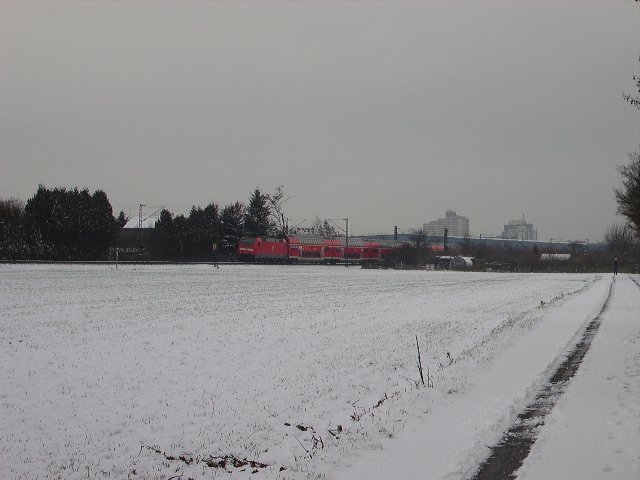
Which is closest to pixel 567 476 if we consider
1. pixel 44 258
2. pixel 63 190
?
pixel 44 258

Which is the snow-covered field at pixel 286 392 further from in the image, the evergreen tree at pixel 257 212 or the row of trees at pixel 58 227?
the evergreen tree at pixel 257 212

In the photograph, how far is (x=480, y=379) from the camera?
10219 millimetres

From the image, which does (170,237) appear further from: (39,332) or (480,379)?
(480,379)

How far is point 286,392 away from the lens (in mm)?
10398

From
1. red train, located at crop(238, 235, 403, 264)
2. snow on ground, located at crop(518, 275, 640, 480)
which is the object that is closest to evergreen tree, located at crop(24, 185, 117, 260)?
red train, located at crop(238, 235, 403, 264)

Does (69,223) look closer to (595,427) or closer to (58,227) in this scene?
(58,227)

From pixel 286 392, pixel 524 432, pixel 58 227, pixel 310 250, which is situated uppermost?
pixel 58 227

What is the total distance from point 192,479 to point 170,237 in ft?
273

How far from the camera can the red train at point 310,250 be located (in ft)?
266

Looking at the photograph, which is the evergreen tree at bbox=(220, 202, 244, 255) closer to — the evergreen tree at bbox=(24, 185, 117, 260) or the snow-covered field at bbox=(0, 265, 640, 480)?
the evergreen tree at bbox=(24, 185, 117, 260)

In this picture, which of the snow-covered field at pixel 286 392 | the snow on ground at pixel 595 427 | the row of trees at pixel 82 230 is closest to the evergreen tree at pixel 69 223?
the row of trees at pixel 82 230

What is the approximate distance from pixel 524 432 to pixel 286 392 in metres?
4.47

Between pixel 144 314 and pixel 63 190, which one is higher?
pixel 63 190

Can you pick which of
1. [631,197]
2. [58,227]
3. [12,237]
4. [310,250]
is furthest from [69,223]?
[631,197]
